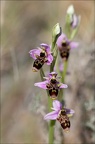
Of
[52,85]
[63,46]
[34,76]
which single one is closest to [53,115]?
[52,85]

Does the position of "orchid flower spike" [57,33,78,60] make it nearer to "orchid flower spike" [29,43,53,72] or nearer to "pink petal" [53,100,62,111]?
"orchid flower spike" [29,43,53,72]

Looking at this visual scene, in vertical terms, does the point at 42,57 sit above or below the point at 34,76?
above

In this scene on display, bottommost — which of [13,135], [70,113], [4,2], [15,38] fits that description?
[13,135]

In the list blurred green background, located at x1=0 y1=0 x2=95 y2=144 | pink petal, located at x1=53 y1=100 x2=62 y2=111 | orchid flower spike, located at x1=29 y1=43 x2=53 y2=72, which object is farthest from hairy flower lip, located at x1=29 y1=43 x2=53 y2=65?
blurred green background, located at x1=0 y1=0 x2=95 y2=144

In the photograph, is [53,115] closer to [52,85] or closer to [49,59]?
[52,85]

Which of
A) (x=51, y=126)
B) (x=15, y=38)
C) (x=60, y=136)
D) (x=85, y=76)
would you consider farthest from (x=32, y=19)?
(x=51, y=126)

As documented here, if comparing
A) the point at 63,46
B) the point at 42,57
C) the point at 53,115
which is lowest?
the point at 53,115

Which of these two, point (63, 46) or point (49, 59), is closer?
point (49, 59)

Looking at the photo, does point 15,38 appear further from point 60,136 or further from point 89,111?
point 60,136
